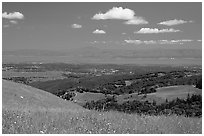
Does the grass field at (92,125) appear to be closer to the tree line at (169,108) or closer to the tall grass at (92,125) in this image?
the tall grass at (92,125)

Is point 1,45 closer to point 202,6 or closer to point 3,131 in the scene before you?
point 3,131

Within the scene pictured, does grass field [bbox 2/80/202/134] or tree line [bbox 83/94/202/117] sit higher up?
grass field [bbox 2/80/202/134]

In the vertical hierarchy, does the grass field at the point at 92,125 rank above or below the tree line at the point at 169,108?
above

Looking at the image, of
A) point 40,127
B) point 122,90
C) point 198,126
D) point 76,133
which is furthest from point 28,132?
point 122,90

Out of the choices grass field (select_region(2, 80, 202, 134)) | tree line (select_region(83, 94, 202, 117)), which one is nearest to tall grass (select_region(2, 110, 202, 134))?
grass field (select_region(2, 80, 202, 134))

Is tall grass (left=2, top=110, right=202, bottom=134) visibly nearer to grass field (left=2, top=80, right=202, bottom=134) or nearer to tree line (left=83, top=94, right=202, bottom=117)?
grass field (left=2, top=80, right=202, bottom=134)

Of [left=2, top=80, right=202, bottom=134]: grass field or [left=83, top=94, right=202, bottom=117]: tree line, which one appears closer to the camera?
[left=2, top=80, right=202, bottom=134]: grass field

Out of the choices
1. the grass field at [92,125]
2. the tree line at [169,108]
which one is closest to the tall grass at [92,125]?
the grass field at [92,125]

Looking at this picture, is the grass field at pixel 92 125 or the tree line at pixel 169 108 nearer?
the grass field at pixel 92 125
